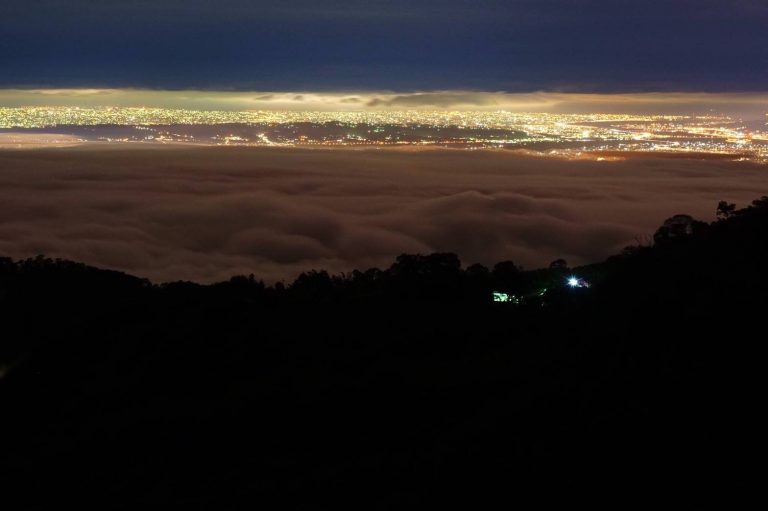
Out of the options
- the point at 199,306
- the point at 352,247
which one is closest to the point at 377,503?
the point at 199,306

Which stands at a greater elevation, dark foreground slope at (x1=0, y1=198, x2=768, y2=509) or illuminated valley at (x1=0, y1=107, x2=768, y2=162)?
dark foreground slope at (x1=0, y1=198, x2=768, y2=509)

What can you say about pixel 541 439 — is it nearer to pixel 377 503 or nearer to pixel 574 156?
pixel 377 503

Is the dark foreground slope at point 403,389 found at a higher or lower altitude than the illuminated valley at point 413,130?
higher

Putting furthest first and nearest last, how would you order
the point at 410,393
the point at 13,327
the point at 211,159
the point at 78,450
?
the point at 211,159 < the point at 13,327 < the point at 410,393 < the point at 78,450

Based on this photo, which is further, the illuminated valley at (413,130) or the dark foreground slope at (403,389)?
the illuminated valley at (413,130)

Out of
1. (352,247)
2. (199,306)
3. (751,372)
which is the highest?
(751,372)
